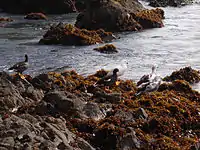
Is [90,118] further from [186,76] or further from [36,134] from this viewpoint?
[186,76]

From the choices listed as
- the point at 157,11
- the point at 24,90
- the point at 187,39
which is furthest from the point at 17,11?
the point at 24,90

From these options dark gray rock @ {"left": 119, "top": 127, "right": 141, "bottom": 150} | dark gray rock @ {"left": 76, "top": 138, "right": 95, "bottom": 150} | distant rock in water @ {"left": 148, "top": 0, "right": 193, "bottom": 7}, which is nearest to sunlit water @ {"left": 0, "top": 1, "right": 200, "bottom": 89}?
dark gray rock @ {"left": 119, "top": 127, "right": 141, "bottom": 150}

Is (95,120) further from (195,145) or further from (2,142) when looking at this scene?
(2,142)

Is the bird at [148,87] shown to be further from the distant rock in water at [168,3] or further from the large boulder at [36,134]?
the distant rock in water at [168,3]

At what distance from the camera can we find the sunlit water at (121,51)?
73.2 ft

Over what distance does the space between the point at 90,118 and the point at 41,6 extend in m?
39.7

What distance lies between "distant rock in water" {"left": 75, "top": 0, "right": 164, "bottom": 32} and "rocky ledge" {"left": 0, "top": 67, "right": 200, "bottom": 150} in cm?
2001

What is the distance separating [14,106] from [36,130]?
264cm

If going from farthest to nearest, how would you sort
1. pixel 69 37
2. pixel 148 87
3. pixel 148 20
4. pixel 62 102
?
pixel 148 20 < pixel 69 37 < pixel 148 87 < pixel 62 102

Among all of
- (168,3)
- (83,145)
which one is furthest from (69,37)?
(168,3)

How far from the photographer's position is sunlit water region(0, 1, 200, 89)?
22312 millimetres

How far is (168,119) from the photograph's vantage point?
12906 millimetres

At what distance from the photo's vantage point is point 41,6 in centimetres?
4981

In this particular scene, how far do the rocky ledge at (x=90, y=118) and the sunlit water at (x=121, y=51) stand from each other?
5.23 m
